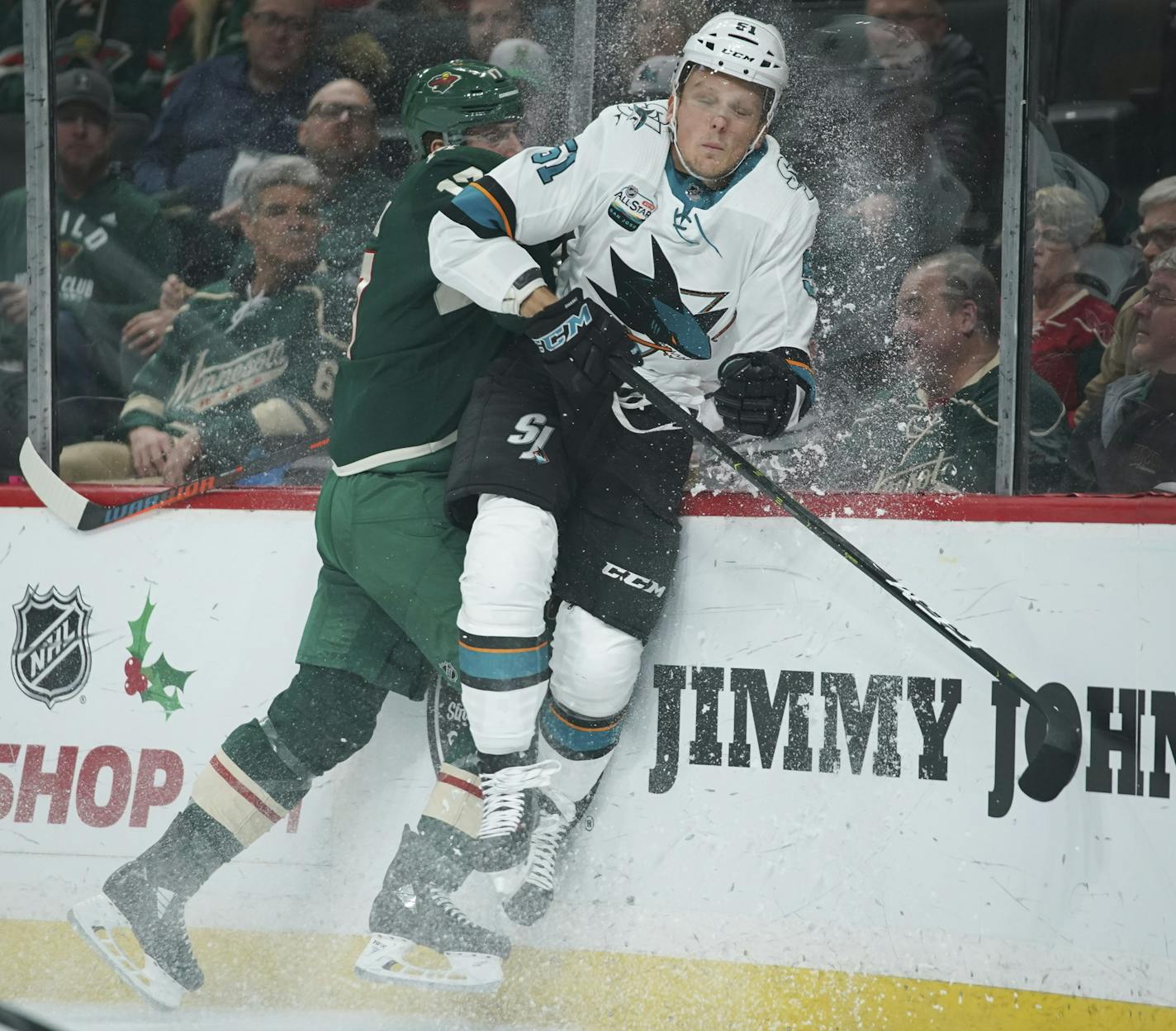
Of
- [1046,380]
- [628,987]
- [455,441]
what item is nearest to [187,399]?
[455,441]

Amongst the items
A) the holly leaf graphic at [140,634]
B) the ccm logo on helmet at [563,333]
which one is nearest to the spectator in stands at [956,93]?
the ccm logo on helmet at [563,333]

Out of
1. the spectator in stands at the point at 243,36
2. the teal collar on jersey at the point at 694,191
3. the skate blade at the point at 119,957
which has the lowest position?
the skate blade at the point at 119,957

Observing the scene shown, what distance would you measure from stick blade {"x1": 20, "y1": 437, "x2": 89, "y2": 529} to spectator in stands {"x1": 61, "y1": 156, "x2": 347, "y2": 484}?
0.63 feet

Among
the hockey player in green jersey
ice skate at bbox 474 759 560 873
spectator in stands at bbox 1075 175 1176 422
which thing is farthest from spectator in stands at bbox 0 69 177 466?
spectator in stands at bbox 1075 175 1176 422

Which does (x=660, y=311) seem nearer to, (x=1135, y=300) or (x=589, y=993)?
(x=1135, y=300)

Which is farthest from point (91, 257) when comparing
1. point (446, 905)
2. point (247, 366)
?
point (446, 905)

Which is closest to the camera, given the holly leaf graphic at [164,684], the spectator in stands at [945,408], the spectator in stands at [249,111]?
the spectator in stands at [945,408]

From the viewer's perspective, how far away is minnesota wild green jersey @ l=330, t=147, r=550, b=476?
228 cm

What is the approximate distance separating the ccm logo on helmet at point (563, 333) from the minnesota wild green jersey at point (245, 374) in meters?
0.93

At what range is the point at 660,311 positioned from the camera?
225 centimetres

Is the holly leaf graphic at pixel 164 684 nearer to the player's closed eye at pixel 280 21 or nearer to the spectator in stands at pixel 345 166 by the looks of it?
the spectator in stands at pixel 345 166

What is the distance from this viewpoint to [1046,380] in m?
2.48

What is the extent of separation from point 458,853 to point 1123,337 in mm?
1535

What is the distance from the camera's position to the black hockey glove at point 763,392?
2.15 meters
